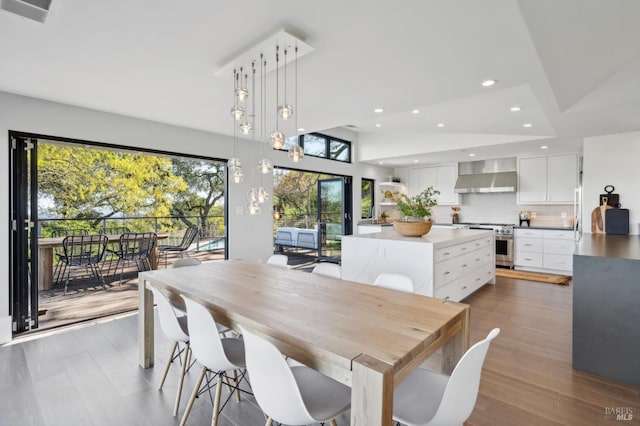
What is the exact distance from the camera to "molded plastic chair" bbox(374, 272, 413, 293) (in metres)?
2.12

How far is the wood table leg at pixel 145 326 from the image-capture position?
8.21 feet

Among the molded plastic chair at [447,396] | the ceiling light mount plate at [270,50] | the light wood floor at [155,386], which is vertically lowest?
the light wood floor at [155,386]

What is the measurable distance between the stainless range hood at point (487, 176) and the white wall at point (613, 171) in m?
1.67

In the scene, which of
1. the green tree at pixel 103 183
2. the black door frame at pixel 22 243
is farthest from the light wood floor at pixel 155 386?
the green tree at pixel 103 183

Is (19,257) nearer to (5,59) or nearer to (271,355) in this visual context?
(5,59)

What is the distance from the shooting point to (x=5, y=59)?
226cm

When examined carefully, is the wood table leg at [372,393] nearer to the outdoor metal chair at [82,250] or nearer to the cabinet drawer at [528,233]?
the outdoor metal chair at [82,250]

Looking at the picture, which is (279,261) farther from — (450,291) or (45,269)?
(45,269)

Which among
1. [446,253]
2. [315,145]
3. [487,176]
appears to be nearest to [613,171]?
[487,176]

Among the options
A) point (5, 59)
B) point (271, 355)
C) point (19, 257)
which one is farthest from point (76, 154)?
point (271, 355)

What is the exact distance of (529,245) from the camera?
589 cm

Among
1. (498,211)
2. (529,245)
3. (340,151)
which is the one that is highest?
(340,151)

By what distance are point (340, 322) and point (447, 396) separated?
1.72ft

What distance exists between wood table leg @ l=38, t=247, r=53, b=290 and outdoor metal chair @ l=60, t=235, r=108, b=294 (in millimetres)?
170
